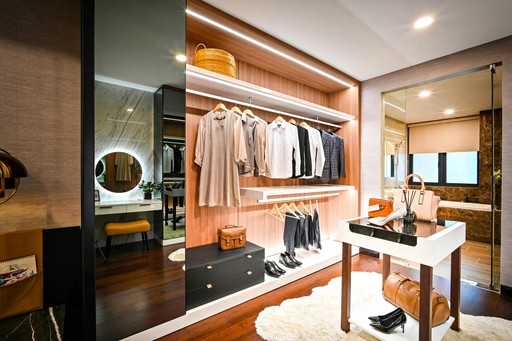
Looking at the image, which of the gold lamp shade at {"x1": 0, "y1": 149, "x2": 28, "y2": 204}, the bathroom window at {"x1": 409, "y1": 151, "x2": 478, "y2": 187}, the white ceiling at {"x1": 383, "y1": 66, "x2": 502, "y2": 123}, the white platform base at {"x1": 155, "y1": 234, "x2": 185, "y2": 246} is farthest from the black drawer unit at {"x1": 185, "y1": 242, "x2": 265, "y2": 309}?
the bathroom window at {"x1": 409, "y1": 151, "x2": 478, "y2": 187}

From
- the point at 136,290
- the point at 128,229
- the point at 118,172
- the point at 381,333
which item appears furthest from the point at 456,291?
the point at 118,172

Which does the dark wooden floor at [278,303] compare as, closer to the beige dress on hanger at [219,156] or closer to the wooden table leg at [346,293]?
the wooden table leg at [346,293]

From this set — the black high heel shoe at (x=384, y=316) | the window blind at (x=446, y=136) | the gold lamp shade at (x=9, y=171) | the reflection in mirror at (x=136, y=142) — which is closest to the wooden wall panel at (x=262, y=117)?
the reflection in mirror at (x=136, y=142)

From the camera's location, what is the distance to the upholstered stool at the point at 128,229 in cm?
148

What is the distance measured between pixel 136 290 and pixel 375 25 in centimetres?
315

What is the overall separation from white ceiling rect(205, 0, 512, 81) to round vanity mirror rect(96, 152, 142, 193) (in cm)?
156

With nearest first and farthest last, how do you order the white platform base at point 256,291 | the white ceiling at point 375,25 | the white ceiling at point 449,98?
1. the white platform base at point 256,291
2. the white ceiling at point 375,25
3. the white ceiling at point 449,98

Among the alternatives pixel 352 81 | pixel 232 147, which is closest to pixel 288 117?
pixel 352 81

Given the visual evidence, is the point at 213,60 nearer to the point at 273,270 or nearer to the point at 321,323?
the point at 273,270

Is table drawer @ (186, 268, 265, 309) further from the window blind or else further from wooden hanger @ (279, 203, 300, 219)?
the window blind

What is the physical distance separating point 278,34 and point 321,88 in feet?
4.97

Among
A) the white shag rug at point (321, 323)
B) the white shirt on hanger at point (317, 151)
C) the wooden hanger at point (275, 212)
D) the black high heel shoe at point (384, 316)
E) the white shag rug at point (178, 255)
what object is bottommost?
the white shag rug at point (321, 323)

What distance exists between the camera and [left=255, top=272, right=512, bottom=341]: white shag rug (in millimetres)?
1732

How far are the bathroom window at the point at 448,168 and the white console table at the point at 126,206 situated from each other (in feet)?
21.3
